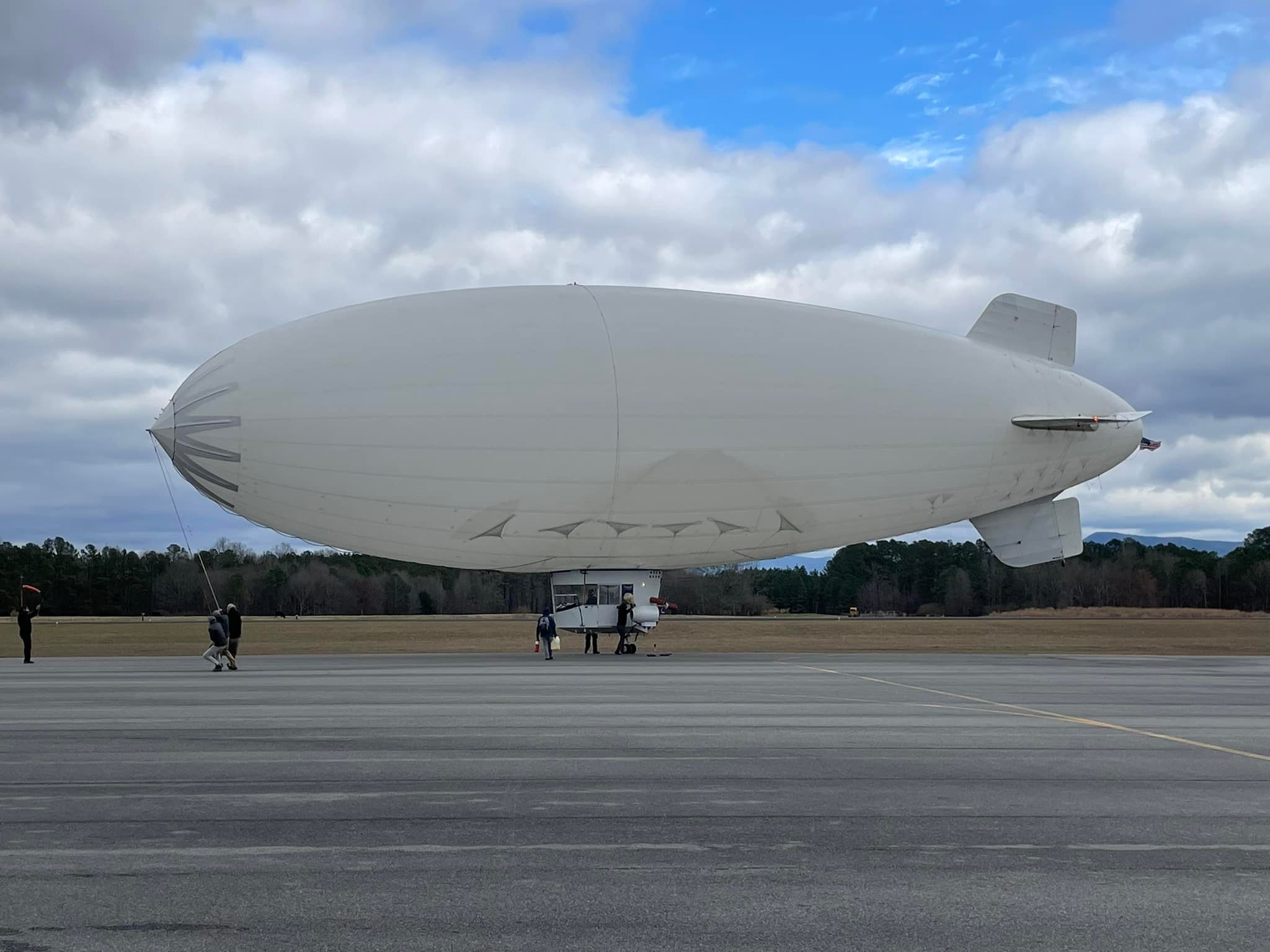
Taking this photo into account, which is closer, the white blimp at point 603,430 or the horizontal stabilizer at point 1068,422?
the white blimp at point 603,430

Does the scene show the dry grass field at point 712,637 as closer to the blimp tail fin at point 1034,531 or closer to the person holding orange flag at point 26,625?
the person holding orange flag at point 26,625

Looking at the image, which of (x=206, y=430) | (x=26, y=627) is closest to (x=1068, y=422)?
(x=206, y=430)

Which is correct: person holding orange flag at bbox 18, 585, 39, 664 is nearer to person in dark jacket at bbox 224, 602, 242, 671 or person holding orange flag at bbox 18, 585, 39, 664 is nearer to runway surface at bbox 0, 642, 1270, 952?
person in dark jacket at bbox 224, 602, 242, 671

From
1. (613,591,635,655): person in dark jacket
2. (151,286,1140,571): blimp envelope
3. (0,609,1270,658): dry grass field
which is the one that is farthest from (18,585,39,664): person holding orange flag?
(613,591,635,655): person in dark jacket

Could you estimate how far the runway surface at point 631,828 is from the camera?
5.46 m

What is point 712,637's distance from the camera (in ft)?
173

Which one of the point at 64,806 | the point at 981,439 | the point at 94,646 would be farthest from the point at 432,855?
the point at 94,646

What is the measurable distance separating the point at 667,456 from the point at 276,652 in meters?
19.5

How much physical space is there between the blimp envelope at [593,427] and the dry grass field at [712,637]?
1160 centimetres

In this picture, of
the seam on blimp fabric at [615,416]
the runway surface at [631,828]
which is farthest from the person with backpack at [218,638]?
the runway surface at [631,828]

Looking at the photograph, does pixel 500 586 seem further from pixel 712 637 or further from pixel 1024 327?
pixel 1024 327

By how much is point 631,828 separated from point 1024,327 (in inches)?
1118

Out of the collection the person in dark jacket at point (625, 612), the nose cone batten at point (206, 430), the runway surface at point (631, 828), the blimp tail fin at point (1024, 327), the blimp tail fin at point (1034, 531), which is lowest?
the runway surface at point (631, 828)

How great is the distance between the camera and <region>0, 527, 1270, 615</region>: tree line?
438 feet
